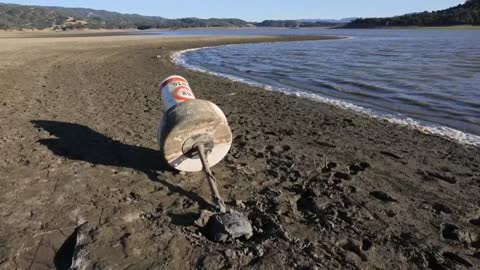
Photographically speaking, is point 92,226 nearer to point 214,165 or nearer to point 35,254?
point 35,254

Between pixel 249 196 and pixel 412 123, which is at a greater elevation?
pixel 249 196

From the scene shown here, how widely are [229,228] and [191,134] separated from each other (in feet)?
6.50

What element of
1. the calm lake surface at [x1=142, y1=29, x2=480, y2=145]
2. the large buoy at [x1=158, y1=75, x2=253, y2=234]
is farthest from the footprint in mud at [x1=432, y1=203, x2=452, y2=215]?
the calm lake surface at [x1=142, y1=29, x2=480, y2=145]

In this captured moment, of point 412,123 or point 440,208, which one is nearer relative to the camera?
point 440,208

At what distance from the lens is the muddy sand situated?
176 inches

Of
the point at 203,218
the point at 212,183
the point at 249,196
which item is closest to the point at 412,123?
the point at 249,196

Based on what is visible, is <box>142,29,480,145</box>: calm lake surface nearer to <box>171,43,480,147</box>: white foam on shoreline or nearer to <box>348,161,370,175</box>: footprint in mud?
<box>171,43,480,147</box>: white foam on shoreline

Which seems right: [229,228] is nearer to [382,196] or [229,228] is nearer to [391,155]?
[382,196]

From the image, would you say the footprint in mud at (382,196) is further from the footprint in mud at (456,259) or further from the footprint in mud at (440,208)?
the footprint in mud at (456,259)

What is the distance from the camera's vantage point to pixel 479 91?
A: 15750mm

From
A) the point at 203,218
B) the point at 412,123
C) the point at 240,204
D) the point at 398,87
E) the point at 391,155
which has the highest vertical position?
the point at 203,218

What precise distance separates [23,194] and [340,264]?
14.1 ft

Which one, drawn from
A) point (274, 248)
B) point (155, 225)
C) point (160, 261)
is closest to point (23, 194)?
point (155, 225)

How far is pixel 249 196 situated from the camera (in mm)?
5902
